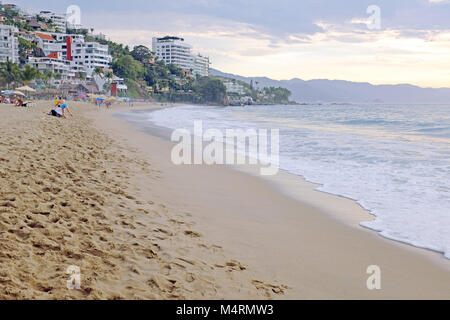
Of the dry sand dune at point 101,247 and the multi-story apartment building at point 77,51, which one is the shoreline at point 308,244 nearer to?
the dry sand dune at point 101,247

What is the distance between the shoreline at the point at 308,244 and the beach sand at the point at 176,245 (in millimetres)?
15

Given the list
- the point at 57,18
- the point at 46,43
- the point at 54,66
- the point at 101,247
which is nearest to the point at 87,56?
the point at 46,43

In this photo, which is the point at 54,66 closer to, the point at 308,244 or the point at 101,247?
the point at 101,247

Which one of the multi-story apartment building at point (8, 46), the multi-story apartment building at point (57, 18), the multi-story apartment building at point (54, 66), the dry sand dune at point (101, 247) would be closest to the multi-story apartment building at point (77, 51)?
the multi-story apartment building at point (54, 66)

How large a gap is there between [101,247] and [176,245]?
0.76 m

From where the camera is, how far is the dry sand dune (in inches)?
108

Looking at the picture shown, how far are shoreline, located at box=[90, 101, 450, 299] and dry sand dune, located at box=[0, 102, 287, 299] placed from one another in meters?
0.28

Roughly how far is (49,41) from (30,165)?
362 feet

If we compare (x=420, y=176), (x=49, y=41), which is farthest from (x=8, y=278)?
(x=49, y=41)

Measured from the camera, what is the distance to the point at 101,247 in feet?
11.2

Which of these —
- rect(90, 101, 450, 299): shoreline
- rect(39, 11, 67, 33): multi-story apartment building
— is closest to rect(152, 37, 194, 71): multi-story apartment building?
rect(39, 11, 67, 33): multi-story apartment building

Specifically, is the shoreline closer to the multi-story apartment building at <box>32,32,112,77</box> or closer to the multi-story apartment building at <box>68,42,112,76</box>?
the multi-story apartment building at <box>32,32,112,77</box>

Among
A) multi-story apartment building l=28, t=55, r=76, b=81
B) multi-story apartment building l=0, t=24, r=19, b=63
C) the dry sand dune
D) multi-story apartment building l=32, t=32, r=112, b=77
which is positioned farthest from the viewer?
multi-story apartment building l=32, t=32, r=112, b=77

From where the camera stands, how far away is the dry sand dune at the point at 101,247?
108 inches
